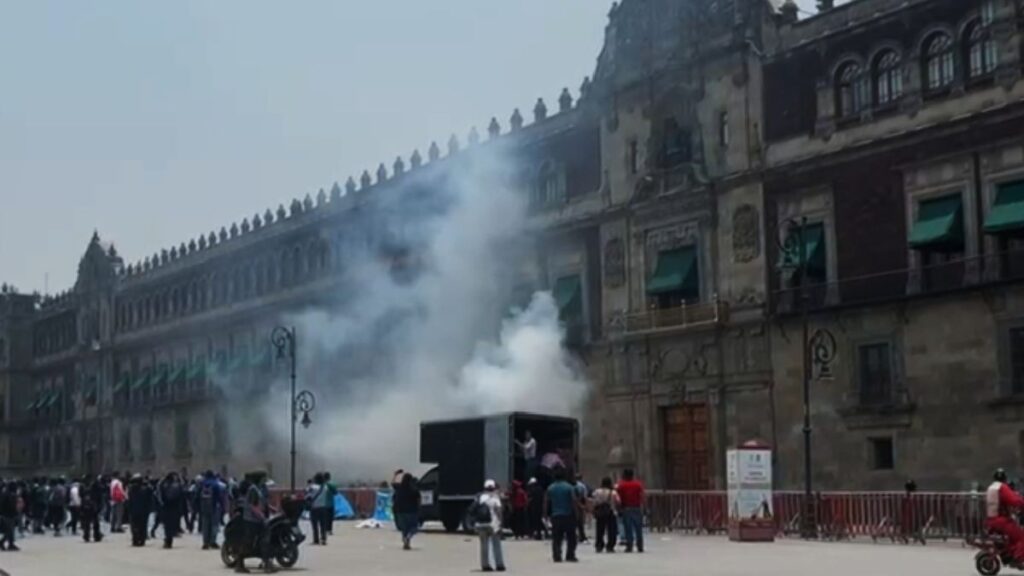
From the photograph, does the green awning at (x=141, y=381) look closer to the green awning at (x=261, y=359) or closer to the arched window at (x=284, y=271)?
the green awning at (x=261, y=359)

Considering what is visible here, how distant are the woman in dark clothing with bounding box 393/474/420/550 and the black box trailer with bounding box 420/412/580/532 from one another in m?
4.06

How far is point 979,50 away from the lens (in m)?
34.6

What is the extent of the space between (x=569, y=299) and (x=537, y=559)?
21312 millimetres

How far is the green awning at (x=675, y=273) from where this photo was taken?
42438 mm

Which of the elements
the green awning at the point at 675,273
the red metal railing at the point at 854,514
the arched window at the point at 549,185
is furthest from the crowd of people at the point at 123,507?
the arched window at the point at 549,185

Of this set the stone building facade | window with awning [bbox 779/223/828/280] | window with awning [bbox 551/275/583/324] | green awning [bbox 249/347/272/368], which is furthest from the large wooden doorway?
green awning [bbox 249/347/272/368]

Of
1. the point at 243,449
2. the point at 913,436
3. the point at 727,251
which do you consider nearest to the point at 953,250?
the point at 913,436

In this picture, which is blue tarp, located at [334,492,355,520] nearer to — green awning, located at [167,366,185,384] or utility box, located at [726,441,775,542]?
utility box, located at [726,441,775,542]

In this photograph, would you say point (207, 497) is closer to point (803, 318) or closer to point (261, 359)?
point (803, 318)

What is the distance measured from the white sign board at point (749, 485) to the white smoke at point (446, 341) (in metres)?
15.6

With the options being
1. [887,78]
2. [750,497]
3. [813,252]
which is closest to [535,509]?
[750,497]

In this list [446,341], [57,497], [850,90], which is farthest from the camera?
[446,341]

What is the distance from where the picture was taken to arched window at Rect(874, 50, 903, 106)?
36.7 metres

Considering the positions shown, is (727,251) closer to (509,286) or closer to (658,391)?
(658,391)
